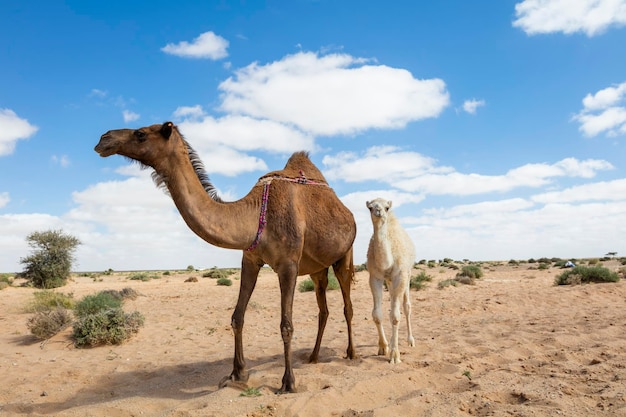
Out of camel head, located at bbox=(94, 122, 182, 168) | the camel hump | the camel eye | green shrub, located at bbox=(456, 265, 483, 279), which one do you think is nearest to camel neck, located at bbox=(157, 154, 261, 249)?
camel head, located at bbox=(94, 122, 182, 168)

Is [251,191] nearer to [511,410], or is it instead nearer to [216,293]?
[511,410]

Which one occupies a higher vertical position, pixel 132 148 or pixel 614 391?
pixel 132 148

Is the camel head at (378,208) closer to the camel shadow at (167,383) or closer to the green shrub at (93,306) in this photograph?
the camel shadow at (167,383)

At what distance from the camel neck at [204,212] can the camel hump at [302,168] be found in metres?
1.44

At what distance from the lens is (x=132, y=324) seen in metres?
11.4

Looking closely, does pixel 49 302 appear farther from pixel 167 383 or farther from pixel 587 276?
pixel 587 276

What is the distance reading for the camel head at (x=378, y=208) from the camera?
24.0 feet

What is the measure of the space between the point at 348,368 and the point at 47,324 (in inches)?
325

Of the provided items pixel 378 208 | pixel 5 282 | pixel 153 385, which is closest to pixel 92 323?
pixel 153 385

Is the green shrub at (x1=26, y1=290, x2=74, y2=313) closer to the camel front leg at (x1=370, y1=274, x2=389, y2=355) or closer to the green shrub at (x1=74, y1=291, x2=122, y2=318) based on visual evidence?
the green shrub at (x1=74, y1=291, x2=122, y2=318)

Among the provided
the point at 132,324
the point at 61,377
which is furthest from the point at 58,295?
the point at 61,377

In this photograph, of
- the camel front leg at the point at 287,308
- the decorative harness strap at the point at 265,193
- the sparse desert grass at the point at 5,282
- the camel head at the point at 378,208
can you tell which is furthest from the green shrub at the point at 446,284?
the sparse desert grass at the point at 5,282

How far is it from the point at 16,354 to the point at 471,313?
11.3 meters

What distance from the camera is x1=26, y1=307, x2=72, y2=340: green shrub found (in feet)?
37.3
